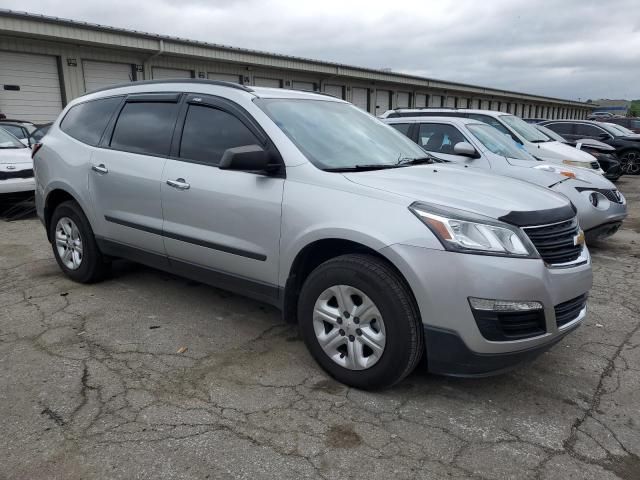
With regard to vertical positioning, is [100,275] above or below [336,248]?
below

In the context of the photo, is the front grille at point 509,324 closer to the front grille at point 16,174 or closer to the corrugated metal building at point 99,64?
the front grille at point 16,174

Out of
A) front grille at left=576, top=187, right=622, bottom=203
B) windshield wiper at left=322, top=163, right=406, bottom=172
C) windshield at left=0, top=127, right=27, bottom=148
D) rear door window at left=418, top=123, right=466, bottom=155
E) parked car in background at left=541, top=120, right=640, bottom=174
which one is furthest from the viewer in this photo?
parked car in background at left=541, top=120, right=640, bottom=174

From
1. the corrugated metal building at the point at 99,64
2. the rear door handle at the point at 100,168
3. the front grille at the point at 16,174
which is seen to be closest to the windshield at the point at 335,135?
the rear door handle at the point at 100,168

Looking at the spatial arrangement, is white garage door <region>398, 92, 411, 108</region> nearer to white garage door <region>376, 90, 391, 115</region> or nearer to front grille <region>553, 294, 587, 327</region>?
white garage door <region>376, 90, 391, 115</region>

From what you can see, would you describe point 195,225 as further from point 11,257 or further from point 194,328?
point 11,257

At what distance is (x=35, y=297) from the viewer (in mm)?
4672

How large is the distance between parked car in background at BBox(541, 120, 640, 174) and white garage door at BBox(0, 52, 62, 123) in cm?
1494

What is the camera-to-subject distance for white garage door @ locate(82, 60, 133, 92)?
54.2ft

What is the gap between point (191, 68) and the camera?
19.2m

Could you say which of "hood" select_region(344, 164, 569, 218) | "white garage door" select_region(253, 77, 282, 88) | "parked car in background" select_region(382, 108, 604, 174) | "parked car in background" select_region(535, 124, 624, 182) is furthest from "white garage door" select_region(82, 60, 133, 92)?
"hood" select_region(344, 164, 569, 218)

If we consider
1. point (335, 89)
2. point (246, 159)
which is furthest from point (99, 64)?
point (246, 159)

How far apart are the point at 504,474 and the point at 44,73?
17.2m

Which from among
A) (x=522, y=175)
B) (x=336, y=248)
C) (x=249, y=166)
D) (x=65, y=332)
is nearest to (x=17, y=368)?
(x=65, y=332)

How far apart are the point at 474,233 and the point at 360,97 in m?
25.8
